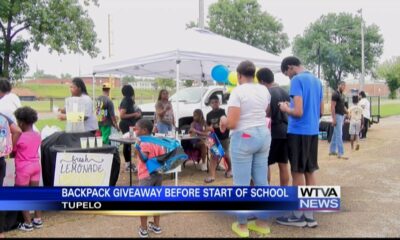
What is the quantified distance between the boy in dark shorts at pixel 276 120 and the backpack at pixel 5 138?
2807mm

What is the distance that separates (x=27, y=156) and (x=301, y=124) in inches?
119

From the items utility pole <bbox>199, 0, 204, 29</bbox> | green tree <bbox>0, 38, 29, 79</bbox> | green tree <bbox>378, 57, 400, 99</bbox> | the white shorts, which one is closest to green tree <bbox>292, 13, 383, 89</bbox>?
green tree <bbox>378, 57, 400, 99</bbox>

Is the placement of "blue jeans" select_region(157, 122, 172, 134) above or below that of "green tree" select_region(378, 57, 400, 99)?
below

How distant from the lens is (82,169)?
4855mm

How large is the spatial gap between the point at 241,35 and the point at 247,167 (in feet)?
100.0

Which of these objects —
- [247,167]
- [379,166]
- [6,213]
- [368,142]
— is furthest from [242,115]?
[368,142]

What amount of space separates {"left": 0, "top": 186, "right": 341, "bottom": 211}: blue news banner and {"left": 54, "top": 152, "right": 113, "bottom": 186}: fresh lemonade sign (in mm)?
178

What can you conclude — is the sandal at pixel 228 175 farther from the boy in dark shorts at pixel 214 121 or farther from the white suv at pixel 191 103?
the white suv at pixel 191 103

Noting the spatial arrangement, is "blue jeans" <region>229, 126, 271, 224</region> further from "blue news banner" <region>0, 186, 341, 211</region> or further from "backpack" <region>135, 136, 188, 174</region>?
"backpack" <region>135, 136, 188, 174</region>

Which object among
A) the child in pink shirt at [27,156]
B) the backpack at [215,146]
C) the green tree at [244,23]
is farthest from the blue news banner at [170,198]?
the green tree at [244,23]

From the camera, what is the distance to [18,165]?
4258mm

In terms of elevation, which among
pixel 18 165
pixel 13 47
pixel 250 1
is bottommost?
pixel 18 165

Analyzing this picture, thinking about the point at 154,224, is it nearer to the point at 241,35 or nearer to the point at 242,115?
the point at 242,115

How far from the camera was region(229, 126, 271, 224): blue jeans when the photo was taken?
3.91 m
